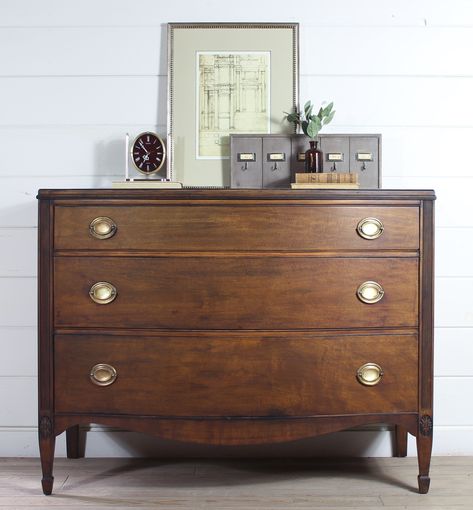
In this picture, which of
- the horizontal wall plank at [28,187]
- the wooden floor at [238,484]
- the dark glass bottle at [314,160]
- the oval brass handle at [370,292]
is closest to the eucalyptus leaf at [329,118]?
the dark glass bottle at [314,160]

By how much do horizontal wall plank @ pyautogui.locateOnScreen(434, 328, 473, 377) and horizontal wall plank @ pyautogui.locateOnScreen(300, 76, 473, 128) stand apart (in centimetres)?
84

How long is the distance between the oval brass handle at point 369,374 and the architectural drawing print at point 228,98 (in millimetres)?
1005

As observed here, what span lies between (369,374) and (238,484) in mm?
636

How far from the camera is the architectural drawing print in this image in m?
2.33

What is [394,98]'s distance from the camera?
92.4 inches

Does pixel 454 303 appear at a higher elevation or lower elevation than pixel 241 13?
lower

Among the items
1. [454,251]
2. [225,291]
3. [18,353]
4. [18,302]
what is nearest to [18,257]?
[18,302]

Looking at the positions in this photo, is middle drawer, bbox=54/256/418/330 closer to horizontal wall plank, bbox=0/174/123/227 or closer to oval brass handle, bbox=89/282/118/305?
oval brass handle, bbox=89/282/118/305

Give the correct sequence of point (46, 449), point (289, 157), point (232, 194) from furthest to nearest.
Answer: point (289, 157)
point (46, 449)
point (232, 194)

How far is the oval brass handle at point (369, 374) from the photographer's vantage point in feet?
6.05

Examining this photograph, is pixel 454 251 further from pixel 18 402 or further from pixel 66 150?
pixel 18 402

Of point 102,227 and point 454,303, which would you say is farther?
point 454,303

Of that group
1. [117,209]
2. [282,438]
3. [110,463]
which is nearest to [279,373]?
[282,438]

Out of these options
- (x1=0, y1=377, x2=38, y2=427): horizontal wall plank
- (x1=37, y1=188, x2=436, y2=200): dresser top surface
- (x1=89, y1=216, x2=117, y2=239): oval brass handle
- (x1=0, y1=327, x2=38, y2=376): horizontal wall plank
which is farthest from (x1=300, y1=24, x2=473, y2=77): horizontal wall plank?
(x1=0, y1=377, x2=38, y2=427): horizontal wall plank
